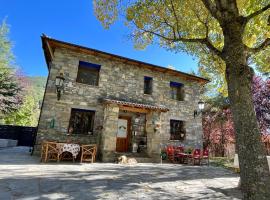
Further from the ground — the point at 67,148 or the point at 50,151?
the point at 67,148

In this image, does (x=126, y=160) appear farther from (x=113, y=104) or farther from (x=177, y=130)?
(x=177, y=130)

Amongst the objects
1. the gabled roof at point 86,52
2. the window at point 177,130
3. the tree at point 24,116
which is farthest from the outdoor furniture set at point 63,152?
the tree at point 24,116

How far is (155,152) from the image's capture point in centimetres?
1042

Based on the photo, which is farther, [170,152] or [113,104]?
[170,152]

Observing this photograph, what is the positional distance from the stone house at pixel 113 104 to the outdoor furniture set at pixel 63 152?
73 centimetres

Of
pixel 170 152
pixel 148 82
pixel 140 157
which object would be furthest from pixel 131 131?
pixel 148 82

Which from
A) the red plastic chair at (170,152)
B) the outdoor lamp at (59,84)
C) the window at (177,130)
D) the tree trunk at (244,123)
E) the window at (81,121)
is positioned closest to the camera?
the tree trunk at (244,123)

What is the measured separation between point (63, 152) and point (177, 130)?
720 cm

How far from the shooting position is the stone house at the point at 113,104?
9.65m

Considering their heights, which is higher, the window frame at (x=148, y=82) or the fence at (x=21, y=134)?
the window frame at (x=148, y=82)

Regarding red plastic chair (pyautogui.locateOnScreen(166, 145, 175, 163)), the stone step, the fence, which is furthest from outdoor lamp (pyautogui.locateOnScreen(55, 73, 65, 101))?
the fence

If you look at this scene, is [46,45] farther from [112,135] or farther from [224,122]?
[224,122]

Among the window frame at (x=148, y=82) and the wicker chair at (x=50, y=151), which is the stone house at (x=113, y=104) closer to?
the window frame at (x=148, y=82)

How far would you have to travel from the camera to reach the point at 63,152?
8.83m
